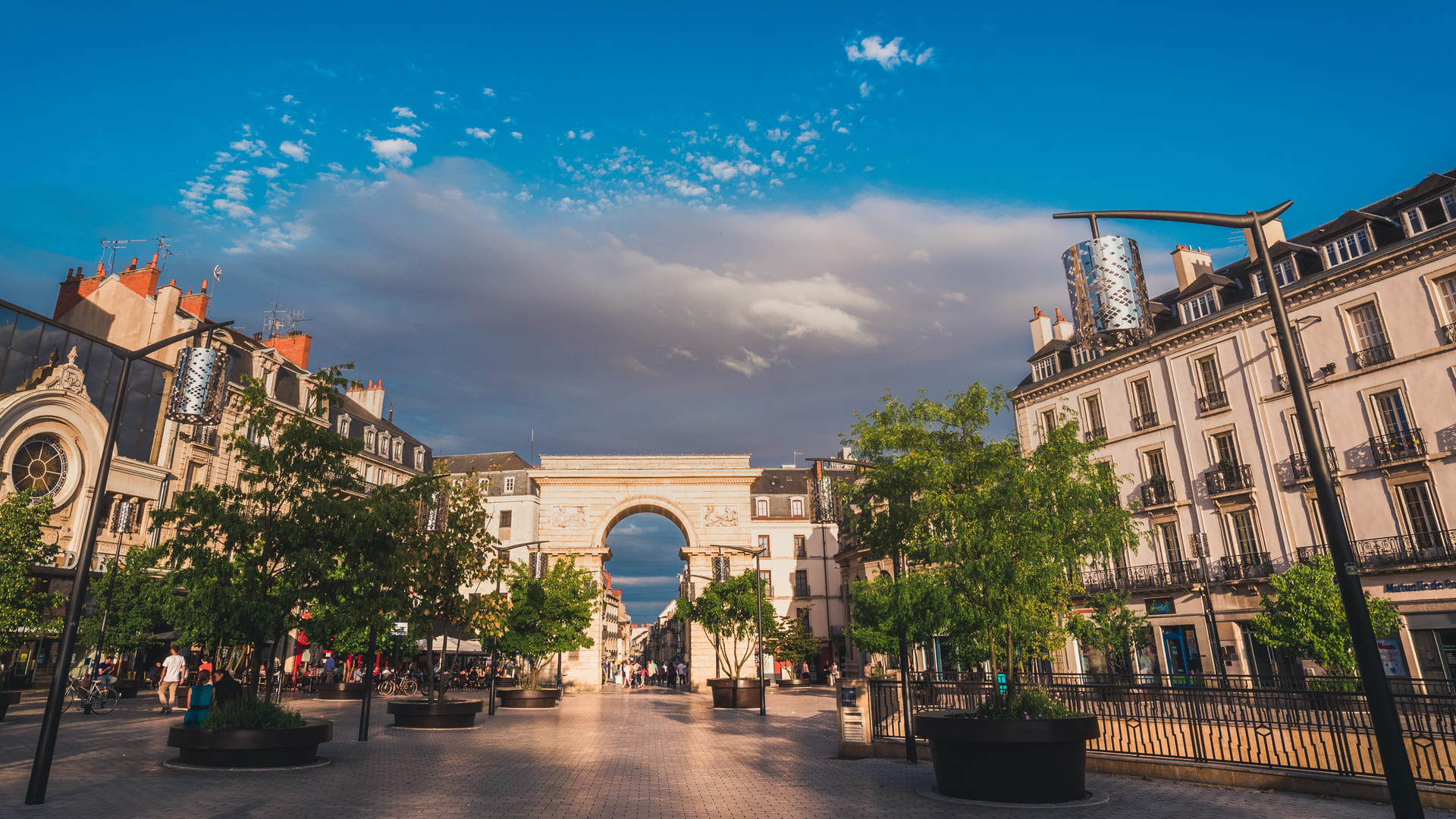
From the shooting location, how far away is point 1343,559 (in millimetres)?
6957

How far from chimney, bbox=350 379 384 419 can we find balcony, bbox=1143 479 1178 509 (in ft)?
172

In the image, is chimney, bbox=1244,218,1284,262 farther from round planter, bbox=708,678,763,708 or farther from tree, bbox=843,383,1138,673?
round planter, bbox=708,678,763,708

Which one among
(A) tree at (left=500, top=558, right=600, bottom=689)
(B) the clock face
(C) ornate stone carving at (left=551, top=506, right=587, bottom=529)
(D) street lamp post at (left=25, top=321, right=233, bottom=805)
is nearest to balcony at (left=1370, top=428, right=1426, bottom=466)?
(A) tree at (left=500, top=558, right=600, bottom=689)

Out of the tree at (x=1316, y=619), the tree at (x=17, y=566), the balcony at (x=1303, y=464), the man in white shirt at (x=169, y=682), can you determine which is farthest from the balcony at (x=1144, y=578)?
the tree at (x=17, y=566)

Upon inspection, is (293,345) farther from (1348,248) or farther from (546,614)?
(1348,248)

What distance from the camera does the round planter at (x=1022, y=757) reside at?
10.1 metres

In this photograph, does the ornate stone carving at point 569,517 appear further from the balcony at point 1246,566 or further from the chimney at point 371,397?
the balcony at point 1246,566

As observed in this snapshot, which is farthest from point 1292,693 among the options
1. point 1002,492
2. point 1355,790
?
point 1002,492

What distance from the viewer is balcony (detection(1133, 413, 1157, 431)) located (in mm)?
34656

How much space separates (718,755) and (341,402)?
10.9 meters

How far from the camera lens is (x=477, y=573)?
74.7ft

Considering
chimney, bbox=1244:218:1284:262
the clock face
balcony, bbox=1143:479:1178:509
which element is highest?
chimney, bbox=1244:218:1284:262

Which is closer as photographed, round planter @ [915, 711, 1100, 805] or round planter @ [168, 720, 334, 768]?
round planter @ [915, 711, 1100, 805]

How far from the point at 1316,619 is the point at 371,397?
59393mm
